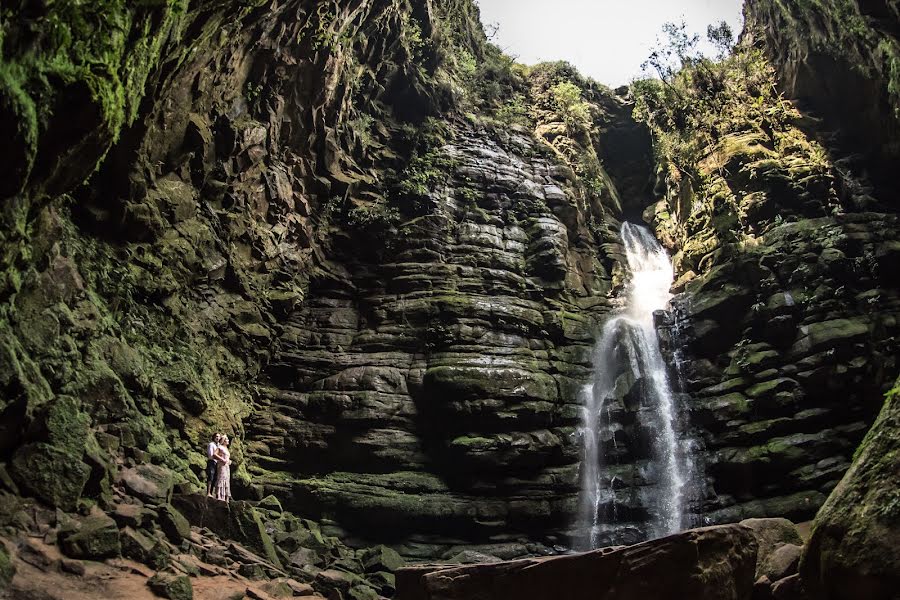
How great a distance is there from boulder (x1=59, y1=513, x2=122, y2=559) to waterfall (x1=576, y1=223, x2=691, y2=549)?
12.6m

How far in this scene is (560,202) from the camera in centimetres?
2531

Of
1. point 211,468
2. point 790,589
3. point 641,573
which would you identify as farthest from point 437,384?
point 790,589

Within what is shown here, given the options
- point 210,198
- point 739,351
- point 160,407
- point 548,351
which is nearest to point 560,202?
point 548,351

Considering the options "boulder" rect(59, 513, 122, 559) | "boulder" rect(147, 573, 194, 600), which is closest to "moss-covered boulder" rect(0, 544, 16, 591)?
"boulder" rect(59, 513, 122, 559)

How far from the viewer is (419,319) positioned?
19.3 m

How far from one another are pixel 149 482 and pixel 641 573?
844 cm

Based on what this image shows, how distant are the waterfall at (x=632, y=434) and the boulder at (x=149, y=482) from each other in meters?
11.5

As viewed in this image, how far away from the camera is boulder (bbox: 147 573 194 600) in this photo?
24.0 feet

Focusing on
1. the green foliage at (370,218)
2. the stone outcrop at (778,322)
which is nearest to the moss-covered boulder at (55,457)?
the green foliage at (370,218)

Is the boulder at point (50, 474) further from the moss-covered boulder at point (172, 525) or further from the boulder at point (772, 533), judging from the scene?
the boulder at point (772, 533)

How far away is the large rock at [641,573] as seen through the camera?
5.70m

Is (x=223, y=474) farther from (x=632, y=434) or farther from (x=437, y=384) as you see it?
(x=632, y=434)

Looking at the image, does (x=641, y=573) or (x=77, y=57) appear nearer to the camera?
(x=641, y=573)

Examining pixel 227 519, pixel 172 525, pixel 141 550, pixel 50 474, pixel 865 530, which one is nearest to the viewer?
pixel 865 530
